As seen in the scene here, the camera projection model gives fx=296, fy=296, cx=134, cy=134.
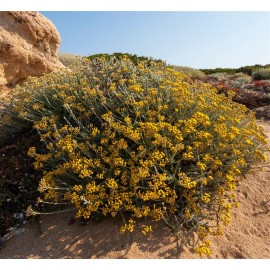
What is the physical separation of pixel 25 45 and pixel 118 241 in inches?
224

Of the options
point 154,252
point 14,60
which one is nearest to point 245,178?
point 154,252

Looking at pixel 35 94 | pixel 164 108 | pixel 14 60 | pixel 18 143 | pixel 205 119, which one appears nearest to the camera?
pixel 205 119

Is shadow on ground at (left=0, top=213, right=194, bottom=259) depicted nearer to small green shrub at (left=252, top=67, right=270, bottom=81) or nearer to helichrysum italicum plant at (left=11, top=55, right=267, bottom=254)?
helichrysum italicum plant at (left=11, top=55, right=267, bottom=254)

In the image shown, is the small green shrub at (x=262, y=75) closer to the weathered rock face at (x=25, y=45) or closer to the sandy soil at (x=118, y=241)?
the weathered rock face at (x=25, y=45)

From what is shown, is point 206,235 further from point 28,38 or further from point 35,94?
point 28,38

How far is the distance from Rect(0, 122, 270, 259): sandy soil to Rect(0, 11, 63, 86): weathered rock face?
462 centimetres

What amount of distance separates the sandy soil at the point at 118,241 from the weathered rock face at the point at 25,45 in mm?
4618

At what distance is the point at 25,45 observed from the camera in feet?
23.3

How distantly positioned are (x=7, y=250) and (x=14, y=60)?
4.99m

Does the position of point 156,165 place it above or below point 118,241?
above

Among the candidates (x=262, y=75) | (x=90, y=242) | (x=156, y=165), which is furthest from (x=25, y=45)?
(x=262, y=75)

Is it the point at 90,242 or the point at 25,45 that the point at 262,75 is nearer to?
the point at 25,45

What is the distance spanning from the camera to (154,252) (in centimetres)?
304

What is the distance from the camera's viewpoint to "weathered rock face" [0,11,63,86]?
22.1 ft
